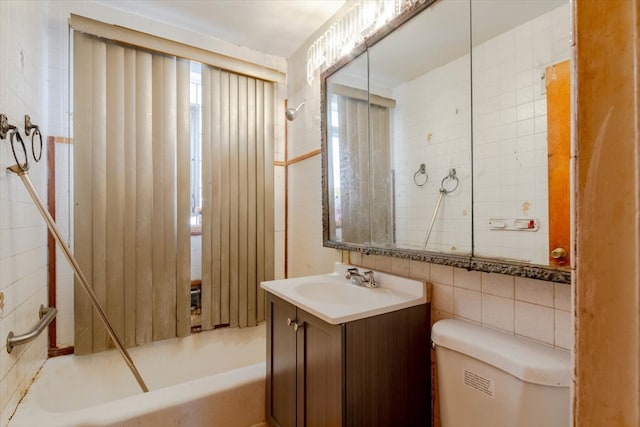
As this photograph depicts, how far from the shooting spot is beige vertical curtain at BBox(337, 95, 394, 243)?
1.51 metres

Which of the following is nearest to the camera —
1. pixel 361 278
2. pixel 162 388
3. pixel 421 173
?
pixel 421 173

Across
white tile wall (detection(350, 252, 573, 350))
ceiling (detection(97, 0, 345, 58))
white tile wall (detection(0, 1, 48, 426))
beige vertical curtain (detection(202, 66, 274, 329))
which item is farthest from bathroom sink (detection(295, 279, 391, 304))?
ceiling (detection(97, 0, 345, 58))

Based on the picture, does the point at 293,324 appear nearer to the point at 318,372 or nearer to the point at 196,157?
the point at 318,372

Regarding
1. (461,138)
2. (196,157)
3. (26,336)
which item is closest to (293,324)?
(461,138)

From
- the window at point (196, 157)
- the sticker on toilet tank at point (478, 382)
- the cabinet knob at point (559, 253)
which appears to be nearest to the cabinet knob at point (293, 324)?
the sticker on toilet tank at point (478, 382)

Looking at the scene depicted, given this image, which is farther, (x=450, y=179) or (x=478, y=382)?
(x=450, y=179)

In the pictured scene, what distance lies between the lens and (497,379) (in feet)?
2.79

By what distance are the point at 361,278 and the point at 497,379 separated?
69 centimetres

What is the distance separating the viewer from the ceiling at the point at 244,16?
1826mm

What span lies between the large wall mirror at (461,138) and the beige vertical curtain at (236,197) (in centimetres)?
69

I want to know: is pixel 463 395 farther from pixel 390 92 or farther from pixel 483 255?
pixel 390 92

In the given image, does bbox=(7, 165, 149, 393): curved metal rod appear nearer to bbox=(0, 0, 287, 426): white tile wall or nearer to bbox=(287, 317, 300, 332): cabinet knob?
bbox=(0, 0, 287, 426): white tile wall

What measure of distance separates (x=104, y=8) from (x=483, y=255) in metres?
2.41

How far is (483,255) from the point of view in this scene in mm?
1052
